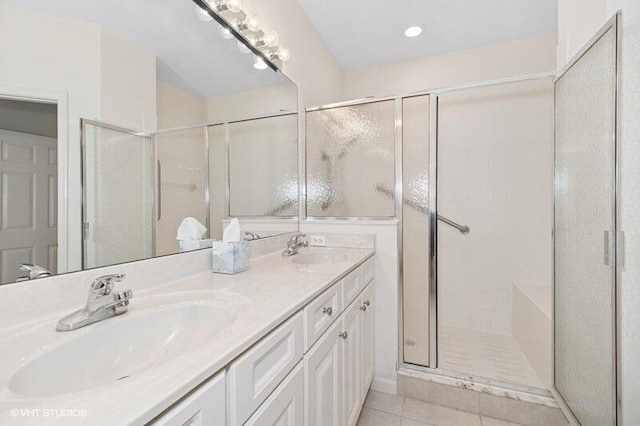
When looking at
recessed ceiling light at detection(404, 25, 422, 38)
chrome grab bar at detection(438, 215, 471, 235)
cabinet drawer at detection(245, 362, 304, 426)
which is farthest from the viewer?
chrome grab bar at detection(438, 215, 471, 235)

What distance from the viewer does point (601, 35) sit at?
1.07 m

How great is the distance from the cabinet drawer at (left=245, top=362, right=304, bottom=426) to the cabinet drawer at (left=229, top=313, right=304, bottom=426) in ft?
0.06

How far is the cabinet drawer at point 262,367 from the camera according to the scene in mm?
554

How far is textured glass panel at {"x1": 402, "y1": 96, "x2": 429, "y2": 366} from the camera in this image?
1.75 metres

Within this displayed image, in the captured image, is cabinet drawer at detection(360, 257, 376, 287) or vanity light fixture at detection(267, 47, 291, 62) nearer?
cabinet drawer at detection(360, 257, 376, 287)

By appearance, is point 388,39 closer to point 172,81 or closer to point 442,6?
point 442,6

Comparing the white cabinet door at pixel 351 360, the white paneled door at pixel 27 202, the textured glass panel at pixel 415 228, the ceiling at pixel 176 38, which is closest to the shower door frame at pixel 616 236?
the textured glass panel at pixel 415 228

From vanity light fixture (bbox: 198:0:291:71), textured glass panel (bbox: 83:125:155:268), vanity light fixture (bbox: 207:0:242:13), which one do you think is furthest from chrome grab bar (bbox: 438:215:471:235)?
textured glass panel (bbox: 83:125:155:268)

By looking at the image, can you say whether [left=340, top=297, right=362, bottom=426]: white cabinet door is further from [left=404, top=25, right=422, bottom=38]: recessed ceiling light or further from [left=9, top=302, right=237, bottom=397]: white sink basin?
[left=404, top=25, right=422, bottom=38]: recessed ceiling light

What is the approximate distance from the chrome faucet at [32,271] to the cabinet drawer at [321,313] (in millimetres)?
684

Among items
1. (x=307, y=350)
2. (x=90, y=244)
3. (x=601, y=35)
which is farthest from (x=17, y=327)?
(x=601, y=35)

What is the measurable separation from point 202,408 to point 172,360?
10 centimetres

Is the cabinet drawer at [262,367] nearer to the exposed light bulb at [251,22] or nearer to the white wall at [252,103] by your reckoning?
the white wall at [252,103]

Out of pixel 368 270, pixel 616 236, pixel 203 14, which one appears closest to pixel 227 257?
pixel 368 270
